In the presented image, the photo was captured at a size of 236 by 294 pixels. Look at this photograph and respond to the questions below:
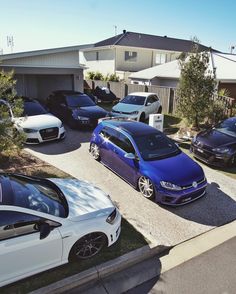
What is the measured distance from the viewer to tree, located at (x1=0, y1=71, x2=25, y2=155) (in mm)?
7344

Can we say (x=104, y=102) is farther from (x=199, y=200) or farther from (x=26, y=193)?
(x=26, y=193)

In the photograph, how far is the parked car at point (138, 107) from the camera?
14836 millimetres

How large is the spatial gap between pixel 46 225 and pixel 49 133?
7.39 metres

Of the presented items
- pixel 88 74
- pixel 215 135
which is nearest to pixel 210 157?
pixel 215 135

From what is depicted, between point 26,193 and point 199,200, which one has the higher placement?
point 26,193

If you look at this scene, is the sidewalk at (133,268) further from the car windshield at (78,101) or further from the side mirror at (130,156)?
the car windshield at (78,101)

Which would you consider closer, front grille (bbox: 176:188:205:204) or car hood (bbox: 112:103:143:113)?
front grille (bbox: 176:188:205:204)

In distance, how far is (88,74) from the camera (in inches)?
1141

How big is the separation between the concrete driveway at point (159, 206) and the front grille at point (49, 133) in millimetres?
1024

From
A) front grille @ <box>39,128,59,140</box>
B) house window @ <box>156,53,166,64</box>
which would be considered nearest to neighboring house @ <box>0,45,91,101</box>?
front grille @ <box>39,128,59,140</box>

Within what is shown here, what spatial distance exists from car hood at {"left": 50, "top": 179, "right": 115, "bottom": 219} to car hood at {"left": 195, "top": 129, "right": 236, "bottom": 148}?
568cm

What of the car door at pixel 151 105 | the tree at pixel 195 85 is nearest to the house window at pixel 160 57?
the car door at pixel 151 105

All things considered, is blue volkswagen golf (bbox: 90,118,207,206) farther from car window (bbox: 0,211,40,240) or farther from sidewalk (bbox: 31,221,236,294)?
car window (bbox: 0,211,40,240)

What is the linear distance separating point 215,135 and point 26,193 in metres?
7.82
